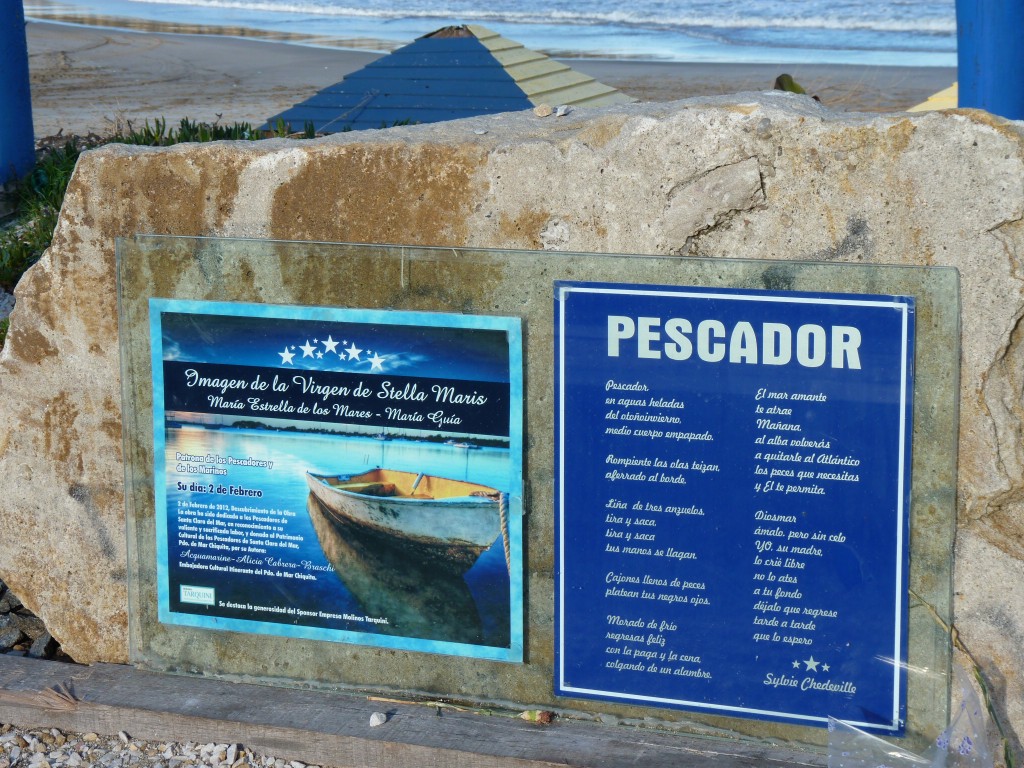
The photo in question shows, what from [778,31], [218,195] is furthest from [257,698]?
[778,31]

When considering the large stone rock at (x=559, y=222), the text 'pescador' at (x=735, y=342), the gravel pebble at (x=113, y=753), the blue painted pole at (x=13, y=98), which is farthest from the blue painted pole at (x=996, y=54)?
the blue painted pole at (x=13, y=98)

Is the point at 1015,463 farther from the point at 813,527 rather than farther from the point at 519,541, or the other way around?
the point at 519,541

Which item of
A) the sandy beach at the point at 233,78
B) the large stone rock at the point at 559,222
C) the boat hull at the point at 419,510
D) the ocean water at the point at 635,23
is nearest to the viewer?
the large stone rock at the point at 559,222

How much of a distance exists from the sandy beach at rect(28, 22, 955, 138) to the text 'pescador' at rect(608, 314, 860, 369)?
9.61 m

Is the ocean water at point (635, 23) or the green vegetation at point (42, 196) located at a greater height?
the ocean water at point (635, 23)

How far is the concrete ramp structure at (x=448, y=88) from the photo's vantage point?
801 cm

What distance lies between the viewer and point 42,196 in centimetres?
702

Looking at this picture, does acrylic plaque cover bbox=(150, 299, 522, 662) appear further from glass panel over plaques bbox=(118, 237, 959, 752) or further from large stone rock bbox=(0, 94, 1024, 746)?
large stone rock bbox=(0, 94, 1024, 746)

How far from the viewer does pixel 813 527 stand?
298cm

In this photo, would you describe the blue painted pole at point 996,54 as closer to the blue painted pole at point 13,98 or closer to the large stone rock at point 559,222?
the large stone rock at point 559,222

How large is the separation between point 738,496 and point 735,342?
0.40m

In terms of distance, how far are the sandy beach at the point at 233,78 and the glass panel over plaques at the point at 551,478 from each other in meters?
8.91

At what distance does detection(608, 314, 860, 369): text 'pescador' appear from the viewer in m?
2.90

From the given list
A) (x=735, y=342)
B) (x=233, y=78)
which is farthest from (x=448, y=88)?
(x=233, y=78)
